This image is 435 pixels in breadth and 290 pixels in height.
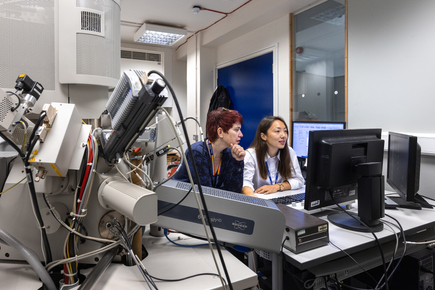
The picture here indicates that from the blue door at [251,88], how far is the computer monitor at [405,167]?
1.93 meters

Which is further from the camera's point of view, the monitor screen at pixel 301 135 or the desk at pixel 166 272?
the monitor screen at pixel 301 135

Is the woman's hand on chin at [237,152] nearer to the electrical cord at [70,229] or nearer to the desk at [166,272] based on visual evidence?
the desk at [166,272]

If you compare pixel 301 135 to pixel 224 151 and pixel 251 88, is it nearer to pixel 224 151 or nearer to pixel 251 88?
pixel 224 151

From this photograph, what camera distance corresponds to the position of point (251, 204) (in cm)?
100

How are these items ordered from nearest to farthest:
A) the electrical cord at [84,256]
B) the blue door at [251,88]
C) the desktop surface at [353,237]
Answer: the electrical cord at [84,256], the desktop surface at [353,237], the blue door at [251,88]

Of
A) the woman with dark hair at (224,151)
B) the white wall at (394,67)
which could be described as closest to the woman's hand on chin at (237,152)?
the woman with dark hair at (224,151)

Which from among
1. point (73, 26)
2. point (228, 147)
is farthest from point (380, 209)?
point (73, 26)

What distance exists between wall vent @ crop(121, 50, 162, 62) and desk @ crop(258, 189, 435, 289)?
4.64 meters

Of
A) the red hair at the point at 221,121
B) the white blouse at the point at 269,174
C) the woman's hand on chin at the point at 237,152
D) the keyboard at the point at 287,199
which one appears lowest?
the keyboard at the point at 287,199

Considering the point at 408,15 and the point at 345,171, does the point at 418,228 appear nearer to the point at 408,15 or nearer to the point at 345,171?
the point at 345,171

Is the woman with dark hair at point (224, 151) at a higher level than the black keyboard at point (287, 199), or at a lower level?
higher

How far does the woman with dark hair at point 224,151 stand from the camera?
190 cm

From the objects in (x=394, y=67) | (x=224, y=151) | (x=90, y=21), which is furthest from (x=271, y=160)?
(x=90, y=21)

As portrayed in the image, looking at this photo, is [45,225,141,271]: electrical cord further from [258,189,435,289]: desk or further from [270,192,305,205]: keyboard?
[270,192,305,205]: keyboard
